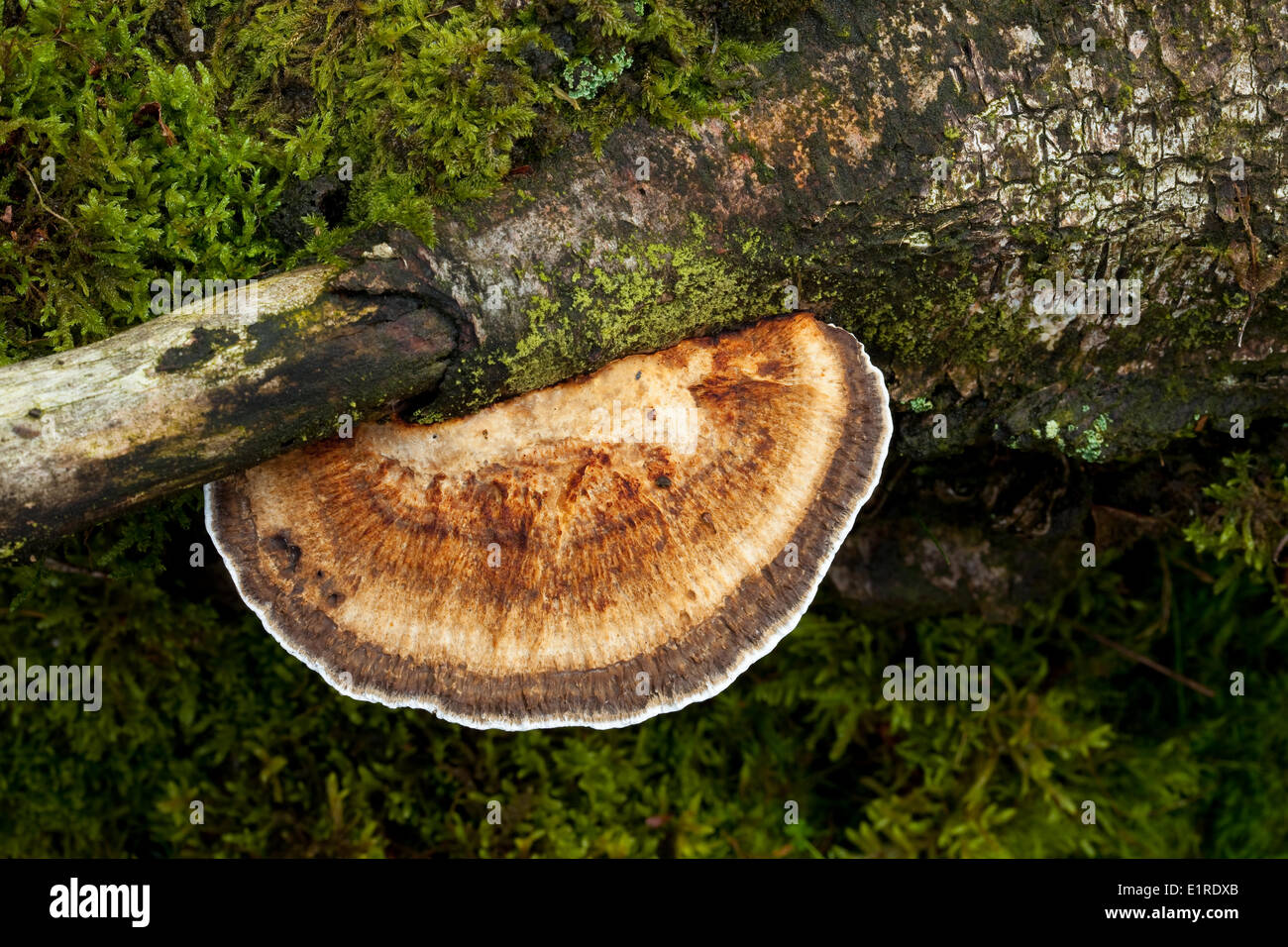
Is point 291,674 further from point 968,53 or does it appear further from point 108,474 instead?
point 968,53

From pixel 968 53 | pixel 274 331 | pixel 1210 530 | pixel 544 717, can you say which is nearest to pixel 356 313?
pixel 274 331

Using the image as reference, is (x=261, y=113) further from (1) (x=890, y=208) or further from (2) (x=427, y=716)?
(2) (x=427, y=716)

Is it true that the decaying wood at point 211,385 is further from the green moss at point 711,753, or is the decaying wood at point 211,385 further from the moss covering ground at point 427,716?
the green moss at point 711,753

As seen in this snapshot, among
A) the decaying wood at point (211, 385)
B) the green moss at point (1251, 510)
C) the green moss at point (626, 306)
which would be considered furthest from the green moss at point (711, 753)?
the green moss at point (626, 306)

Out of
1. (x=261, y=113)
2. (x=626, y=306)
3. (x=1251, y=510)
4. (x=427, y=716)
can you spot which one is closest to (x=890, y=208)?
(x=626, y=306)

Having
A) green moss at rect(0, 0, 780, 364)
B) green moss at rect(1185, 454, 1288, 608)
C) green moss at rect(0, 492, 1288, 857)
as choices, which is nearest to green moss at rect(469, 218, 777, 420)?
green moss at rect(0, 0, 780, 364)

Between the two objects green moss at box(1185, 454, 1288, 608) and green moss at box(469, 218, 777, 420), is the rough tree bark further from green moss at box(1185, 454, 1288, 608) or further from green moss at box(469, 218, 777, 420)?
green moss at box(1185, 454, 1288, 608)
